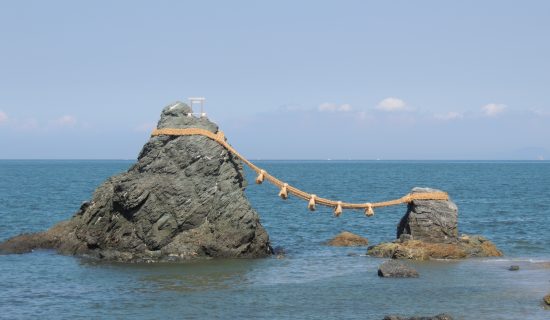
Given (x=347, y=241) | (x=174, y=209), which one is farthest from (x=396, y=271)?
(x=347, y=241)

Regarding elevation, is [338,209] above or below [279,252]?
above

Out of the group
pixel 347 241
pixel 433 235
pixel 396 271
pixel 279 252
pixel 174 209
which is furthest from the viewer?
pixel 347 241

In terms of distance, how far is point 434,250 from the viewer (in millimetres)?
34188

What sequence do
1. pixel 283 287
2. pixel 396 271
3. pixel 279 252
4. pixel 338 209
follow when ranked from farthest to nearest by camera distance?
pixel 279 252 < pixel 338 209 < pixel 396 271 < pixel 283 287

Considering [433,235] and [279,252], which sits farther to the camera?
[279,252]

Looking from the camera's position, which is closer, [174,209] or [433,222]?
[174,209]

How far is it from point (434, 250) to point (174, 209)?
1177 centimetres

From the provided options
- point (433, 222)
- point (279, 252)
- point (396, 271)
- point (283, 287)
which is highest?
point (433, 222)

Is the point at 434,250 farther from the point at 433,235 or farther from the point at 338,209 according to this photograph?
the point at 338,209

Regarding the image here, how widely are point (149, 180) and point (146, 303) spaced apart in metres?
10.3

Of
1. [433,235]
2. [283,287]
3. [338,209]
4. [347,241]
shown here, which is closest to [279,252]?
[338,209]

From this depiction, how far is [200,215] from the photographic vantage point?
34.3 meters

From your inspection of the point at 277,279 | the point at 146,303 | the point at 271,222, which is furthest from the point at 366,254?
the point at 271,222

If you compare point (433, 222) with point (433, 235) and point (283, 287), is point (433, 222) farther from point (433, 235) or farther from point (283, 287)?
point (283, 287)
